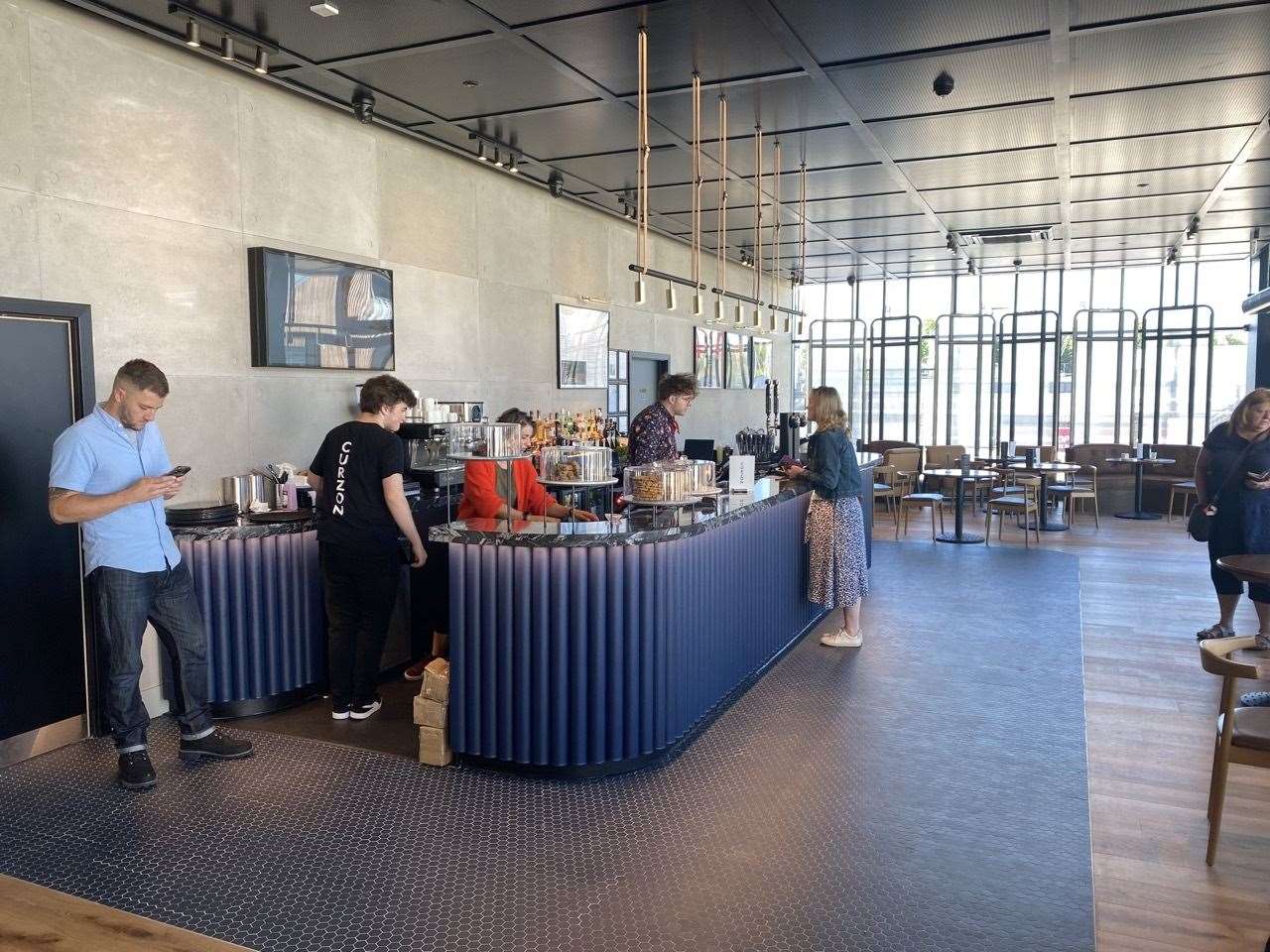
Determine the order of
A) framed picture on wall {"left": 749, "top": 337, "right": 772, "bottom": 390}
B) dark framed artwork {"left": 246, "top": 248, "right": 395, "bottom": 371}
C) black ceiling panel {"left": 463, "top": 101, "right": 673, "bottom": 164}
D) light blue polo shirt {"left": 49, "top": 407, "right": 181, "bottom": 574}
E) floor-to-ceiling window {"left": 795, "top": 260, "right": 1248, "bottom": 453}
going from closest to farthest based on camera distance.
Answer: light blue polo shirt {"left": 49, "top": 407, "right": 181, "bottom": 574}
dark framed artwork {"left": 246, "top": 248, "right": 395, "bottom": 371}
black ceiling panel {"left": 463, "top": 101, "right": 673, "bottom": 164}
framed picture on wall {"left": 749, "top": 337, "right": 772, "bottom": 390}
floor-to-ceiling window {"left": 795, "top": 260, "right": 1248, "bottom": 453}

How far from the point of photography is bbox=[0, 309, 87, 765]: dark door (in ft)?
13.6

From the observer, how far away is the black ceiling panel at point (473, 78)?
5195 millimetres

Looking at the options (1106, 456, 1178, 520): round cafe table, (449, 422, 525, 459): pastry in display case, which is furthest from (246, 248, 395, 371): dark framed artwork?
(1106, 456, 1178, 520): round cafe table

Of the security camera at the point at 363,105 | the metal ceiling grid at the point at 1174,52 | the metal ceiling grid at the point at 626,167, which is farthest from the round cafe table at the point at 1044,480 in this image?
the security camera at the point at 363,105

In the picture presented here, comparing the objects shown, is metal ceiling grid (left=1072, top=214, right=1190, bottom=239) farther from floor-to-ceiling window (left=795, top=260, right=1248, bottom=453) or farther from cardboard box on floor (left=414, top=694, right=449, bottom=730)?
cardboard box on floor (left=414, top=694, right=449, bottom=730)

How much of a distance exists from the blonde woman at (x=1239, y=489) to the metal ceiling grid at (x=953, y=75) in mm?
2419

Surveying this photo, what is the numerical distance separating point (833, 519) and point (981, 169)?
147 inches

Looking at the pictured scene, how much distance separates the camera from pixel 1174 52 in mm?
5227

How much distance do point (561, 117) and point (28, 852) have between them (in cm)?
521

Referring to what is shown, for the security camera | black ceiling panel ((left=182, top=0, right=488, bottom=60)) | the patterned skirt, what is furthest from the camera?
the patterned skirt

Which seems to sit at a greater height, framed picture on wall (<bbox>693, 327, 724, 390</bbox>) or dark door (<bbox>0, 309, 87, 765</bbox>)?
framed picture on wall (<bbox>693, 327, 724, 390</bbox>)

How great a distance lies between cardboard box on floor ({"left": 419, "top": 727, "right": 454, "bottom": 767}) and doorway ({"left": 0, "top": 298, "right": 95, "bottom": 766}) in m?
1.76

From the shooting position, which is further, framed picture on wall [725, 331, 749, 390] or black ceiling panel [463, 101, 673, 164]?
framed picture on wall [725, 331, 749, 390]

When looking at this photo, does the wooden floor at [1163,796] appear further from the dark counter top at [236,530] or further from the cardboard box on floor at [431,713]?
the dark counter top at [236,530]
